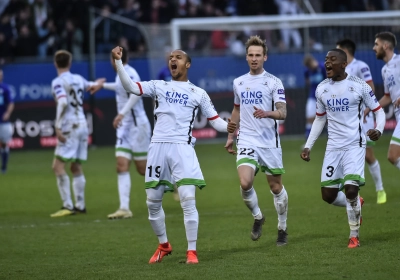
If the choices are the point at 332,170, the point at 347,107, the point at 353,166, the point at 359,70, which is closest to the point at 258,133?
the point at 332,170

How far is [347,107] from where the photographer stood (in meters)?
9.88

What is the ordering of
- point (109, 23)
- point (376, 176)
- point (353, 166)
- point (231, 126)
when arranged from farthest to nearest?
point (109, 23) → point (376, 176) → point (353, 166) → point (231, 126)

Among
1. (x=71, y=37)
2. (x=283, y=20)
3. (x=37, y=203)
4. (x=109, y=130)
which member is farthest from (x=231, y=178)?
(x=71, y=37)

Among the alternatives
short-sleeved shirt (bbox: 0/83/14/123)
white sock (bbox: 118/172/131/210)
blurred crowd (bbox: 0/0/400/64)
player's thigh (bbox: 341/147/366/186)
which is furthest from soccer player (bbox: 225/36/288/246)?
blurred crowd (bbox: 0/0/400/64)

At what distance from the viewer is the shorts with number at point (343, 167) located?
9.69m

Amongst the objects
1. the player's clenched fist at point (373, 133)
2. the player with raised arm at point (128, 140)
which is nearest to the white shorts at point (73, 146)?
the player with raised arm at point (128, 140)

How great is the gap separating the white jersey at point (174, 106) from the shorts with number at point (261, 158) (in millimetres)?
1018

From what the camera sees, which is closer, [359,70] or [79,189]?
[359,70]

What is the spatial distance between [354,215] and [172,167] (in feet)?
6.85

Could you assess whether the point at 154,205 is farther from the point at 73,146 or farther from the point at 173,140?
the point at 73,146

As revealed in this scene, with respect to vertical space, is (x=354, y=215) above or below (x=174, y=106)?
below

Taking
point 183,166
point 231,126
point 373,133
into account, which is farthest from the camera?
point 373,133

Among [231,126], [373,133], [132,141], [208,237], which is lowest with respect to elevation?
[208,237]

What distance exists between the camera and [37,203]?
16.1 metres
